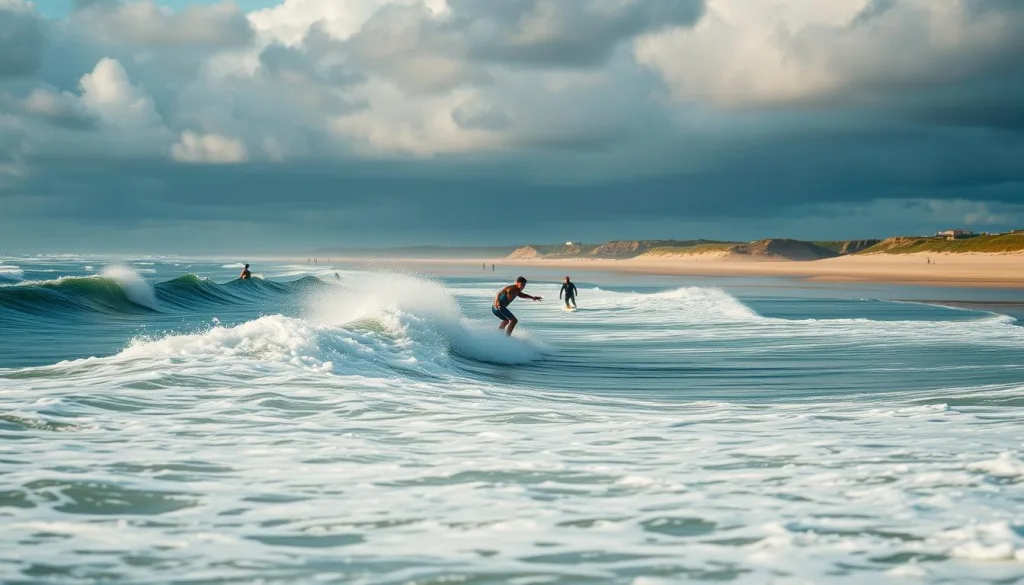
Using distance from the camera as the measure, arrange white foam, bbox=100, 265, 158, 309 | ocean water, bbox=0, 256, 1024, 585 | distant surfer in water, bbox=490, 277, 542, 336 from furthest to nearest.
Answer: white foam, bbox=100, 265, 158, 309
distant surfer in water, bbox=490, 277, 542, 336
ocean water, bbox=0, 256, 1024, 585

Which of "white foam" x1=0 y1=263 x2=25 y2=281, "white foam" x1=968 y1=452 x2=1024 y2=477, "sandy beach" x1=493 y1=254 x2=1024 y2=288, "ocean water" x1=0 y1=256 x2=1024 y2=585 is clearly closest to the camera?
"ocean water" x1=0 y1=256 x2=1024 y2=585

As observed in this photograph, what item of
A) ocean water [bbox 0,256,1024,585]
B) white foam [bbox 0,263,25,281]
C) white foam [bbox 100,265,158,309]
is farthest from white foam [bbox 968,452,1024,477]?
white foam [bbox 0,263,25,281]

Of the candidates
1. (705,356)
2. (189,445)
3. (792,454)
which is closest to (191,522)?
(189,445)

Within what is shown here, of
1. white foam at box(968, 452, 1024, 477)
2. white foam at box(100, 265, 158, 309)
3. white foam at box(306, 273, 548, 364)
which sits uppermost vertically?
white foam at box(100, 265, 158, 309)

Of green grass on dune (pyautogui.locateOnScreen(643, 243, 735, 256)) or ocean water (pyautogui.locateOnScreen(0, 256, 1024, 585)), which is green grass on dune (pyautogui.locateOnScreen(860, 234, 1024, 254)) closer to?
green grass on dune (pyautogui.locateOnScreen(643, 243, 735, 256))

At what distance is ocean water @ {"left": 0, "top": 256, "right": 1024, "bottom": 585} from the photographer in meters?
5.83

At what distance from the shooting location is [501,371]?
1834 centimetres

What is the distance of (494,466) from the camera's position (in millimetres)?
8320

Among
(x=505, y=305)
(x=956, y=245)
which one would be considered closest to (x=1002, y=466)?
(x=505, y=305)

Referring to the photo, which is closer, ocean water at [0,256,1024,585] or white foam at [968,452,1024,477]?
ocean water at [0,256,1024,585]

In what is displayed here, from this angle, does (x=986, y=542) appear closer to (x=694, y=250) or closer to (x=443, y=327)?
(x=443, y=327)

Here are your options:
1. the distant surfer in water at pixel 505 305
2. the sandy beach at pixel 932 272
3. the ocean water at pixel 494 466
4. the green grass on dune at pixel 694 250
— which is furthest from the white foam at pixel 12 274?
the green grass on dune at pixel 694 250

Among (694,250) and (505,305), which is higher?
(694,250)

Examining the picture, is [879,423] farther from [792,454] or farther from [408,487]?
[408,487]
